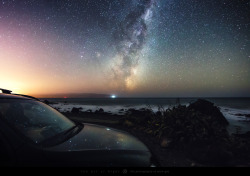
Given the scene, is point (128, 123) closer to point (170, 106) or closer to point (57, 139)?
point (57, 139)

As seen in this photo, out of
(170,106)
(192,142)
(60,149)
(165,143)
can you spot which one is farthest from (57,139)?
(170,106)

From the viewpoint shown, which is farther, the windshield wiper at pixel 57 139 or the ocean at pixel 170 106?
the ocean at pixel 170 106

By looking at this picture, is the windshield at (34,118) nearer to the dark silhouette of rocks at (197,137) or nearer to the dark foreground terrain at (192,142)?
the dark foreground terrain at (192,142)

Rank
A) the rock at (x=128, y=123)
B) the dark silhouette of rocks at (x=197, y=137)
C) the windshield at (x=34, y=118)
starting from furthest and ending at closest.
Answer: the rock at (x=128, y=123), the dark silhouette of rocks at (x=197, y=137), the windshield at (x=34, y=118)

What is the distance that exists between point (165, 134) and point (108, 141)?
172 inches

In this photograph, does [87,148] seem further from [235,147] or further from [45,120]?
[235,147]

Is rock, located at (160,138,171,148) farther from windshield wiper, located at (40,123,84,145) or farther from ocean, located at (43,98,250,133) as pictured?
windshield wiper, located at (40,123,84,145)

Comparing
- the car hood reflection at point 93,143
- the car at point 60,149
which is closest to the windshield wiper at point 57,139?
the car at point 60,149

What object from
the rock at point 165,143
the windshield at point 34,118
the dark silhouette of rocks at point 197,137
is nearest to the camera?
the windshield at point 34,118

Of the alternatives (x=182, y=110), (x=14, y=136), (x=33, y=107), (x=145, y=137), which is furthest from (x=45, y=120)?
(x=182, y=110)

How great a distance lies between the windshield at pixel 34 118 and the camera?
2020 mm

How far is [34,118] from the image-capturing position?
296 centimetres

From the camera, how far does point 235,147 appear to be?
486 cm

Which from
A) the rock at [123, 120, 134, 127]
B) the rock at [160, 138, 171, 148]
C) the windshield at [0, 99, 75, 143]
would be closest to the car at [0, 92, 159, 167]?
the windshield at [0, 99, 75, 143]
